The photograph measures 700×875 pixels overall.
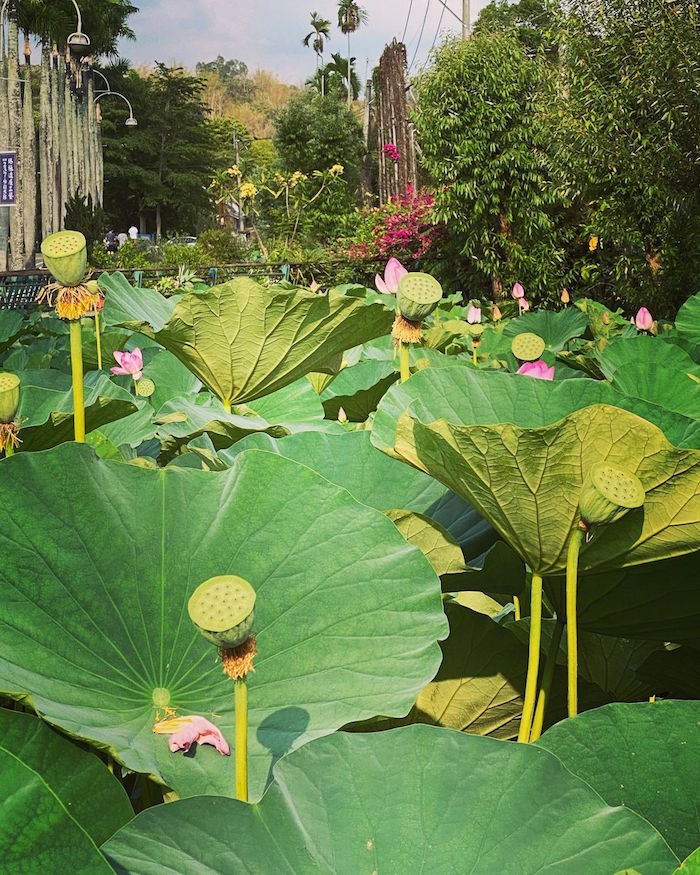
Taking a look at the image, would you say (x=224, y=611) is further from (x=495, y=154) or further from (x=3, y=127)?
(x=3, y=127)

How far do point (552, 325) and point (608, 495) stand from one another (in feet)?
10.4

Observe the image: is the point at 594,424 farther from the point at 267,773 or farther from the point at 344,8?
the point at 344,8

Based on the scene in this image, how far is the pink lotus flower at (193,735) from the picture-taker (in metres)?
0.50

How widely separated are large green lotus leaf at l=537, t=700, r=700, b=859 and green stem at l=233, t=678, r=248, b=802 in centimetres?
14

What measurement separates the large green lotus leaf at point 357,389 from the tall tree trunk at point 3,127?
36.9 ft

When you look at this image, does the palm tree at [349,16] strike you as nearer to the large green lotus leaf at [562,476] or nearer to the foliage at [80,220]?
the foliage at [80,220]

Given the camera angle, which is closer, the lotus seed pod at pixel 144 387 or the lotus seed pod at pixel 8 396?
the lotus seed pod at pixel 8 396

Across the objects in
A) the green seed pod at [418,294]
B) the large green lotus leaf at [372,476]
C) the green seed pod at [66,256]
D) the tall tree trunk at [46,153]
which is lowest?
the large green lotus leaf at [372,476]

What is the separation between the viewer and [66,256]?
687 mm

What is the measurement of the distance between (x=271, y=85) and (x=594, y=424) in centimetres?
7934

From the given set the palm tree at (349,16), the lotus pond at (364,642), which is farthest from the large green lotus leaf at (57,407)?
the palm tree at (349,16)

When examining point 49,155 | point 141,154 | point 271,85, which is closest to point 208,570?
point 49,155

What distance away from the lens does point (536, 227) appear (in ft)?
24.8

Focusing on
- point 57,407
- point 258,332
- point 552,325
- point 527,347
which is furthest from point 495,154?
point 57,407
